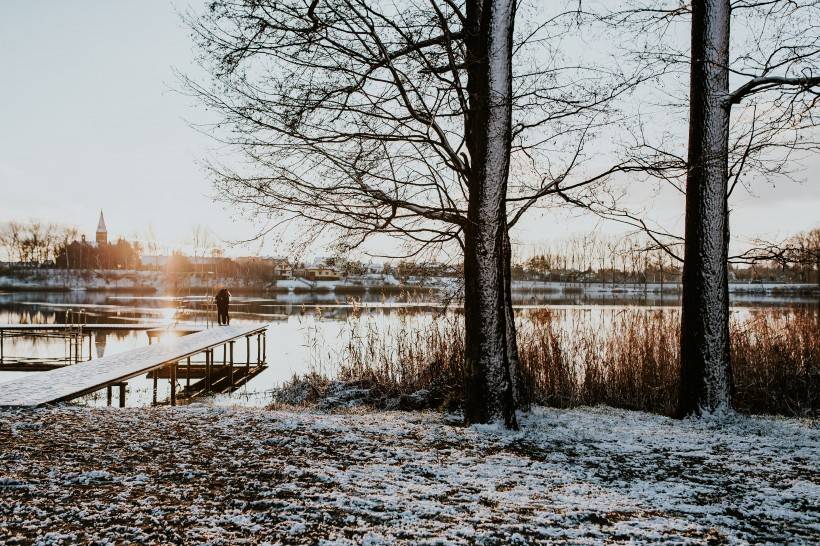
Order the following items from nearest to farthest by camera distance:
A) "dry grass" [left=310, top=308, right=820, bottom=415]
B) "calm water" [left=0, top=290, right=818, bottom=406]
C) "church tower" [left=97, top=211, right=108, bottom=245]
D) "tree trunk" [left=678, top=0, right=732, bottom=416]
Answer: "tree trunk" [left=678, top=0, right=732, bottom=416], "dry grass" [left=310, top=308, right=820, bottom=415], "calm water" [left=0, top=290, right=818, bottom=406], "church tower" [left=97, top=211, right=108, bottom=245]

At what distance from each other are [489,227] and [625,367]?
399cm

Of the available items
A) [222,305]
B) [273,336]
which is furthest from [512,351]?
[273,336]

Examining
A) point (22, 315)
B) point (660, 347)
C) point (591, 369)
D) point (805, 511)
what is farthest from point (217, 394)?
point (22, 315)

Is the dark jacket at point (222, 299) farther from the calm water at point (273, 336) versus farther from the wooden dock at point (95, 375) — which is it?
the wooden dock at point (95, 375)

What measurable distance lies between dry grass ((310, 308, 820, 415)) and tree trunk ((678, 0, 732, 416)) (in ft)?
4.17

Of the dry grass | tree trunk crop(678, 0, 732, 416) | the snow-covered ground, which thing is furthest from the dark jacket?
tree trunk crop(678, 0, 732, 416)

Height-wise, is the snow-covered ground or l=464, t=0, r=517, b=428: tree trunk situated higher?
A: l=464, t=0, r=517, b=428: tree trunk

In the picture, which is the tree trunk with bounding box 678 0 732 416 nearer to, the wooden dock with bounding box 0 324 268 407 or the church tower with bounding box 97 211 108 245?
the wooden dock with bounding box 0 324 268 407

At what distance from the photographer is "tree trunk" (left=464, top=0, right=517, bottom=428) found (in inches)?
190

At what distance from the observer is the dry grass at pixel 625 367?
717cm

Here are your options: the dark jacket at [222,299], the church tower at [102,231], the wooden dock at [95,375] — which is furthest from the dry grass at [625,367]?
the church tower at [102,231]

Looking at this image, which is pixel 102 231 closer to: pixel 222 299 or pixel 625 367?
pixel 222 299

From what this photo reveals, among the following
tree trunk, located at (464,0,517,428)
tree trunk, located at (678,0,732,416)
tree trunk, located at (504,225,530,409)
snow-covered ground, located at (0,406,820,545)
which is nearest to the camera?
snow-covered ground, located at (0,406,820,545)

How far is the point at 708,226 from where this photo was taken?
549 cm
